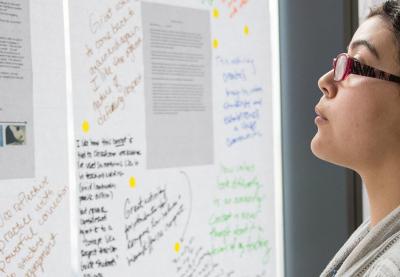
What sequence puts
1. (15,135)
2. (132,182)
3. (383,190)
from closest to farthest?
(383,190)
(15,135)
(132,182)

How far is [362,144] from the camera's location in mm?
1165

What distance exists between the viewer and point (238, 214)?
2.07 metres

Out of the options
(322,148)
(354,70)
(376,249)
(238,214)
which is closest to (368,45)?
(354,70)

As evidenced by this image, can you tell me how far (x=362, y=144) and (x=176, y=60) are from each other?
2.87ft

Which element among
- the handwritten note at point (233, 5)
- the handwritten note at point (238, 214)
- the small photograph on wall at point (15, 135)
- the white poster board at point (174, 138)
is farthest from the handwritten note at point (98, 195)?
the handwritten note at point (233, 5)

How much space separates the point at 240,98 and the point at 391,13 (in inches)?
37.7

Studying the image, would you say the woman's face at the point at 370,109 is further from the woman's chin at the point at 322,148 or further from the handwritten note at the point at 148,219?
the handwritten note at the point at 148,219

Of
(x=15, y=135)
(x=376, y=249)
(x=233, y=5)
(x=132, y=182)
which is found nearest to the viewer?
(x=376, y=249)

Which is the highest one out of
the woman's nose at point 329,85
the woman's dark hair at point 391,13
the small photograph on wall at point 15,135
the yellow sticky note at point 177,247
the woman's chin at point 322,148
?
the woman's dark hair at point 391,13

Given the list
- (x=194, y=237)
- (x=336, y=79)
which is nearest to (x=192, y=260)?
(x=194, y=237)

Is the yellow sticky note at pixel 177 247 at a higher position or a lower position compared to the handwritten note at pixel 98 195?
lower

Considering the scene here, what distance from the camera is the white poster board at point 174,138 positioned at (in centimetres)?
166

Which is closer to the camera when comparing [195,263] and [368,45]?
[368,45]

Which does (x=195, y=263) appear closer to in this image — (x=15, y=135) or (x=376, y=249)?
(x=15, y=135)
